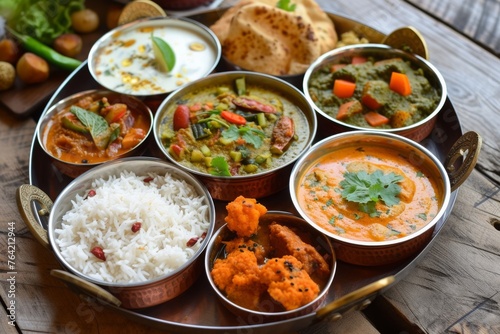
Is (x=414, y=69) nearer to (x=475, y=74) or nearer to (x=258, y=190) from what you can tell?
(x=475, y=74)

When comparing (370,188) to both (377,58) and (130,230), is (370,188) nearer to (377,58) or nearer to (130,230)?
(130,230)

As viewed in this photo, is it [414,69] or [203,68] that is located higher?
[414,69]

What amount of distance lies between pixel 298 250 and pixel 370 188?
593 millimetres

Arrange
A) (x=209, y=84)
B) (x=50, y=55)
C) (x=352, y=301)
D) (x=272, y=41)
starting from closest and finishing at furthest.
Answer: (x=352, y=301) → (x=209, y=84) → (x=272, y=41) → (x=50, y=55)

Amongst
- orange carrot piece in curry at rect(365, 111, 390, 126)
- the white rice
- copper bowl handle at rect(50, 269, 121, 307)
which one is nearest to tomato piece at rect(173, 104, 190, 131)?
the white rice

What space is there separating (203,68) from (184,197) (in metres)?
1.37

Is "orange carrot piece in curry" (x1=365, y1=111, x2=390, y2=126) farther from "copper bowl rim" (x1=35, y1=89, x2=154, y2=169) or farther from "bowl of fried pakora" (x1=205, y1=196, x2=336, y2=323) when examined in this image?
"copper bowl rim" (x1=35, y1=89, x2=154, y2=169)

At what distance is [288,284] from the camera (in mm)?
2461

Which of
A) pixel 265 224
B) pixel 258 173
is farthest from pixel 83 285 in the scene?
pixel 258 173

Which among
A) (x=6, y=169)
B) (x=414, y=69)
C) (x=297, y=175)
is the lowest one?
(x=6, y=169)

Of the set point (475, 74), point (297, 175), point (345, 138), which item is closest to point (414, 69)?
point (475, 74)

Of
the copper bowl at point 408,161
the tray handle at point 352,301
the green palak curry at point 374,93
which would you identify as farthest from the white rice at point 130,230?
the green palak curry at point 374,93

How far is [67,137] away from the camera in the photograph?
3.56 meters

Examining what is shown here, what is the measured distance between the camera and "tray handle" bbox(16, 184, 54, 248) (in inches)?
111
